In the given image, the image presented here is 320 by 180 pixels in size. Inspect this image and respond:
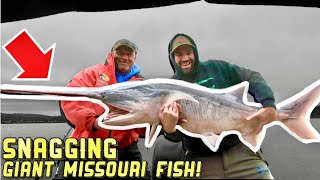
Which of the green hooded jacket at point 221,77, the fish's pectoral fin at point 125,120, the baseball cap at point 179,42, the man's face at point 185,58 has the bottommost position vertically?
the fish's pectoral fin at point 125,120

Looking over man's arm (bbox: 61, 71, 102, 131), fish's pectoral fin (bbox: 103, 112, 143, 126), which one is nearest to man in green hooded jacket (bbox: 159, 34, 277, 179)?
fish's pectoral fin (bbox: 103, 112, 143, 126)

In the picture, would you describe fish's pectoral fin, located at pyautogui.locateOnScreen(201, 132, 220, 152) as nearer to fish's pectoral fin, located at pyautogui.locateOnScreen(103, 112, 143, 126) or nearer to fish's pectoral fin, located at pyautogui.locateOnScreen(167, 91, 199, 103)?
fish's pectoral fin, located at pyautogui.locateOnScreen(167, 91, 199, 103)

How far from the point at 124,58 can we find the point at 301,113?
1040mm

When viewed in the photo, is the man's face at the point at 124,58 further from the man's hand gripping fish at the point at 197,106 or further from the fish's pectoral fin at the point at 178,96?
the fish's pectoral fin at the point at 178,96

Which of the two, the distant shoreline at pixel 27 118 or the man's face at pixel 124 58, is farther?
the man's face at pixel 124 58

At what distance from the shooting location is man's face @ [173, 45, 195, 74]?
78.0 inches

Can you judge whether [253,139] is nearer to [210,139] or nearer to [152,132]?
[210,139]

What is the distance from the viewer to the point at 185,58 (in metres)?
2.01

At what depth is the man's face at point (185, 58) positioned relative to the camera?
6.50 feet

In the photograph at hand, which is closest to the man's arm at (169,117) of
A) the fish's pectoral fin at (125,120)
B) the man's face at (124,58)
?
the fish's pectoral fin at (125,120)

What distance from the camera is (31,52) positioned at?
1982mm

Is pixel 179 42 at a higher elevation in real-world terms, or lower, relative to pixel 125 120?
Answer: higher

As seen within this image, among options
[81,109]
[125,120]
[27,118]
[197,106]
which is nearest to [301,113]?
[197,106]

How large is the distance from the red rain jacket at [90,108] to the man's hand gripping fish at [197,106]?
0.10 feet
